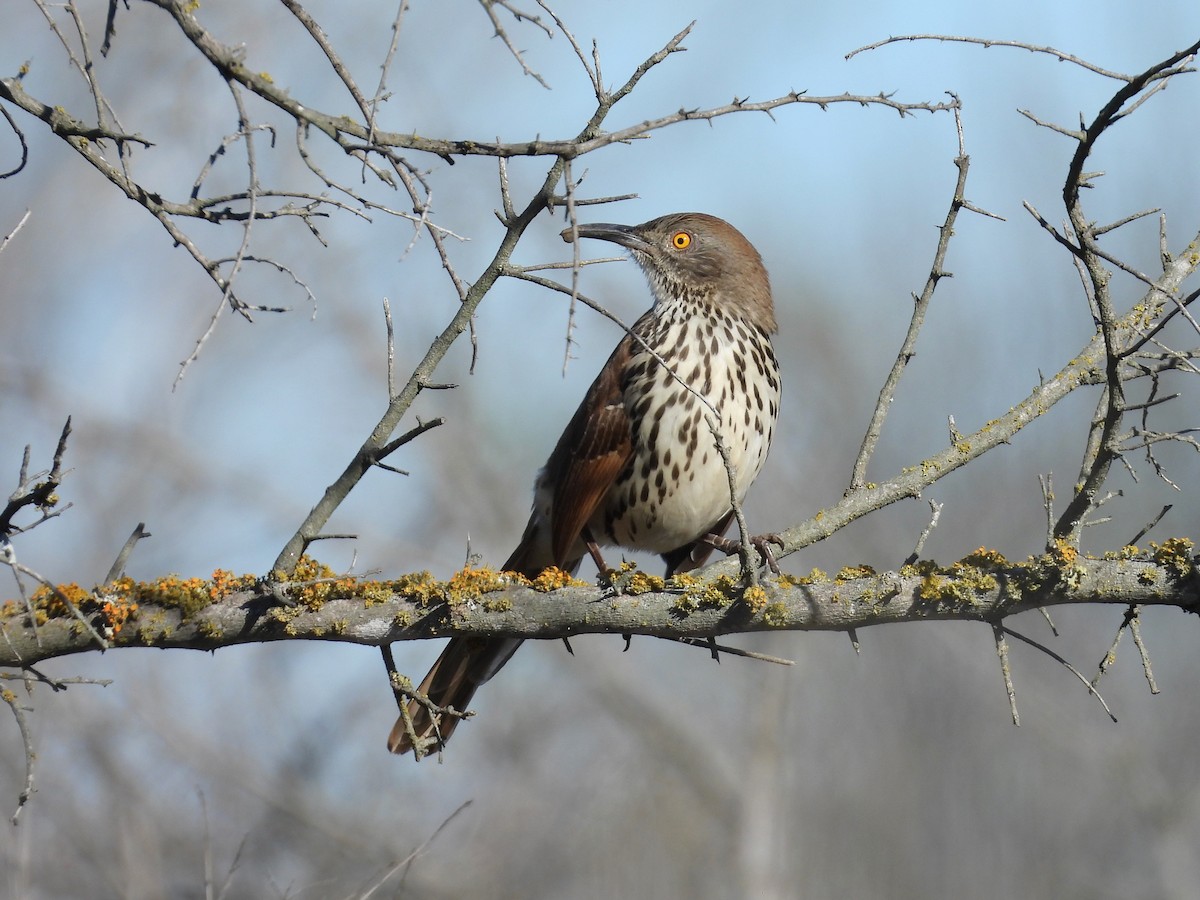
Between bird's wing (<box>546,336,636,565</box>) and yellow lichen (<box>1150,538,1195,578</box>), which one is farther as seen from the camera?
bird's wing (<box>546,336,636,565</box>)

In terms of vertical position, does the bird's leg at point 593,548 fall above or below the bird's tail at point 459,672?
above

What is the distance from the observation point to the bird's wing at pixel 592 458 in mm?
4770

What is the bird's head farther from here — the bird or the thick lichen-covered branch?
the thick lichen-covered branch

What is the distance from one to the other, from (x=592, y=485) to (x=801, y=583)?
4.94ft

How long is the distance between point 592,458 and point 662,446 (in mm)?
280

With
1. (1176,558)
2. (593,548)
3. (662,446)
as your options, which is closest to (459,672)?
(593,548)

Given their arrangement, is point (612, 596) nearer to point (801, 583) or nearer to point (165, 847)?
point (801, 583)

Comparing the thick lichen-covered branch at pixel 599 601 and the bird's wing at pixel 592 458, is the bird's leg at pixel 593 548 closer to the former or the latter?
the bird's wing at pixel 592 458

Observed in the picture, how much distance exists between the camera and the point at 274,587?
3104 mm

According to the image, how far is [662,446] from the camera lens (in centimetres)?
470

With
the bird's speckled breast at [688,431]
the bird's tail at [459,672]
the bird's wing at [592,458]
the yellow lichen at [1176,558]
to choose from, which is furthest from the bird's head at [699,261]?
the yellow lichen at [1176,558]

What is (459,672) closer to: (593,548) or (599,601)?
(593,548)

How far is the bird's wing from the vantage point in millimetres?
4770

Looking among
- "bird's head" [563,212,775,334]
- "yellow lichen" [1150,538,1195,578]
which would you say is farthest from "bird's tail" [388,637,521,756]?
"yellow lichen" [1150,538,1195,578]
